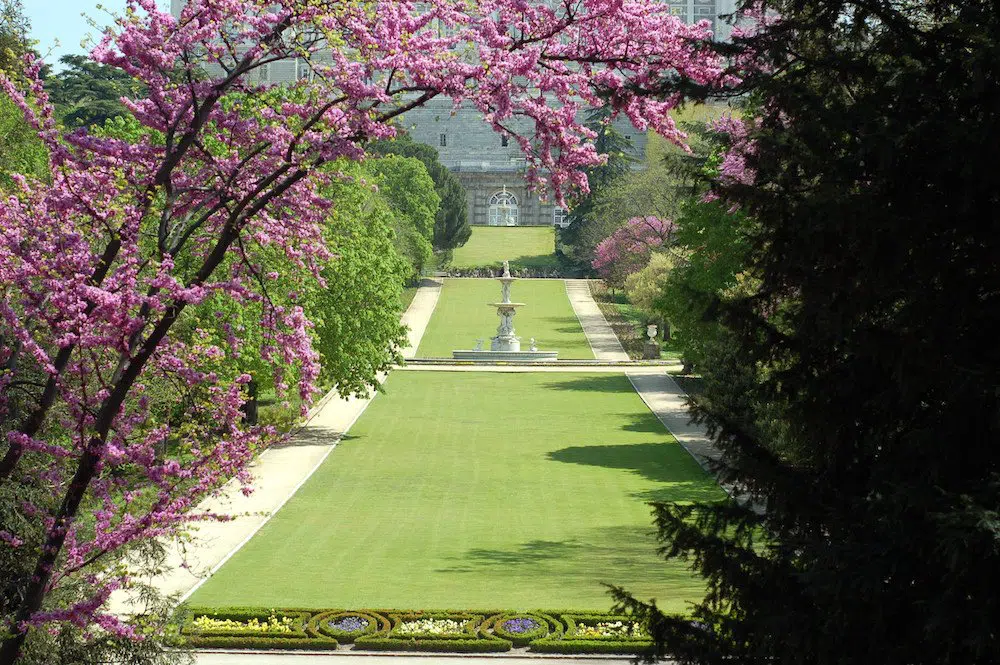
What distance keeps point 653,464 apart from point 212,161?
95.3ft

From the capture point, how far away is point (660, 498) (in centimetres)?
3070

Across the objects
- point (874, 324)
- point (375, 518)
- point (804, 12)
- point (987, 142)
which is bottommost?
point (375, 518)

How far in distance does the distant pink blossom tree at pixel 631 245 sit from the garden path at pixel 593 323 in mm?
2377

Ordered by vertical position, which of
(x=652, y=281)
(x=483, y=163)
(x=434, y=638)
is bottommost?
(x=434, y=638)

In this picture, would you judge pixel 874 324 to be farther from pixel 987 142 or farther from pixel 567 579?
pixel 567 579

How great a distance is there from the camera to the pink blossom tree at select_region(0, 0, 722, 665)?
6.49 m

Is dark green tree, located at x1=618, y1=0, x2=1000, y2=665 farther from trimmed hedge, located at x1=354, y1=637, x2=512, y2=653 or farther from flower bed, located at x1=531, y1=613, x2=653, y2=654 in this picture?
trimmed hedge, located at x1=354, y1=637, x2=512, y2=653

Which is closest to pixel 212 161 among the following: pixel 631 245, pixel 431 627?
pixel 431 627

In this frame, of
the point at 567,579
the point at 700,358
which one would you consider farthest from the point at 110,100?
the point at 567,579

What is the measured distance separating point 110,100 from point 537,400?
40181 millimetres

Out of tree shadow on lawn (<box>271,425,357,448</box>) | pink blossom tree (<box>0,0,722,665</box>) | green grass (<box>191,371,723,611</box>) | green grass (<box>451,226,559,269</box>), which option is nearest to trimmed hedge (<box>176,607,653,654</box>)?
green grass (<box>191,371,723,611</box>)

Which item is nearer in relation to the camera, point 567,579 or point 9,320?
point 9,320

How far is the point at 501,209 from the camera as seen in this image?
12506 centimetres

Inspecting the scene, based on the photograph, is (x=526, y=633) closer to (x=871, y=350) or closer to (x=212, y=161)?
(x=871, y=350)
